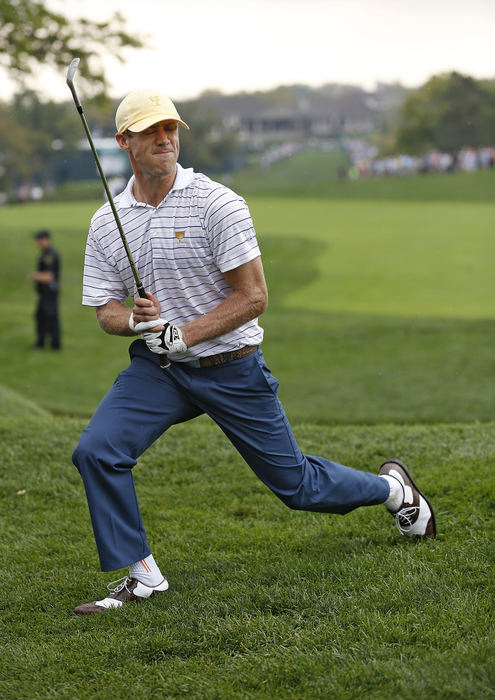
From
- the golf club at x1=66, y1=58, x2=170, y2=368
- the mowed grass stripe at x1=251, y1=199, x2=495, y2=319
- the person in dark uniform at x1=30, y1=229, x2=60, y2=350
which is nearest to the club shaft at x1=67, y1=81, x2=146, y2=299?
the golf club at x1=66, y1=58, x2=170, y2=368

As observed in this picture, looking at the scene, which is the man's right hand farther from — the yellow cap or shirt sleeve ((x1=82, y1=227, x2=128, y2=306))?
the yellow cap

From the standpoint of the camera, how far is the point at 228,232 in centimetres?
419

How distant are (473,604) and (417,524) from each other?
2.96 ft

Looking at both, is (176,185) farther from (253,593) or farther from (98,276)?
(253,593)

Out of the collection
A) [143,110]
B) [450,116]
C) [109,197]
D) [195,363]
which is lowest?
[195,363]

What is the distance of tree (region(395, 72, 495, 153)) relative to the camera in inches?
2234

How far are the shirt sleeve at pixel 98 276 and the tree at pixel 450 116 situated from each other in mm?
54960

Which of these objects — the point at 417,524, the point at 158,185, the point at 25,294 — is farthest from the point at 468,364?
the point at 25,294

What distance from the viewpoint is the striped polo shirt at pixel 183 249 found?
4.21 meters

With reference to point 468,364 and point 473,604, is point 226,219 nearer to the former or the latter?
point 473,604

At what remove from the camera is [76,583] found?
4723 millimetres

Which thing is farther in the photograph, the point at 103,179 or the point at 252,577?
the point at 252,577

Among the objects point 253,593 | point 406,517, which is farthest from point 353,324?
point 253,593

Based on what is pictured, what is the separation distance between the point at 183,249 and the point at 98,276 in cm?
53
